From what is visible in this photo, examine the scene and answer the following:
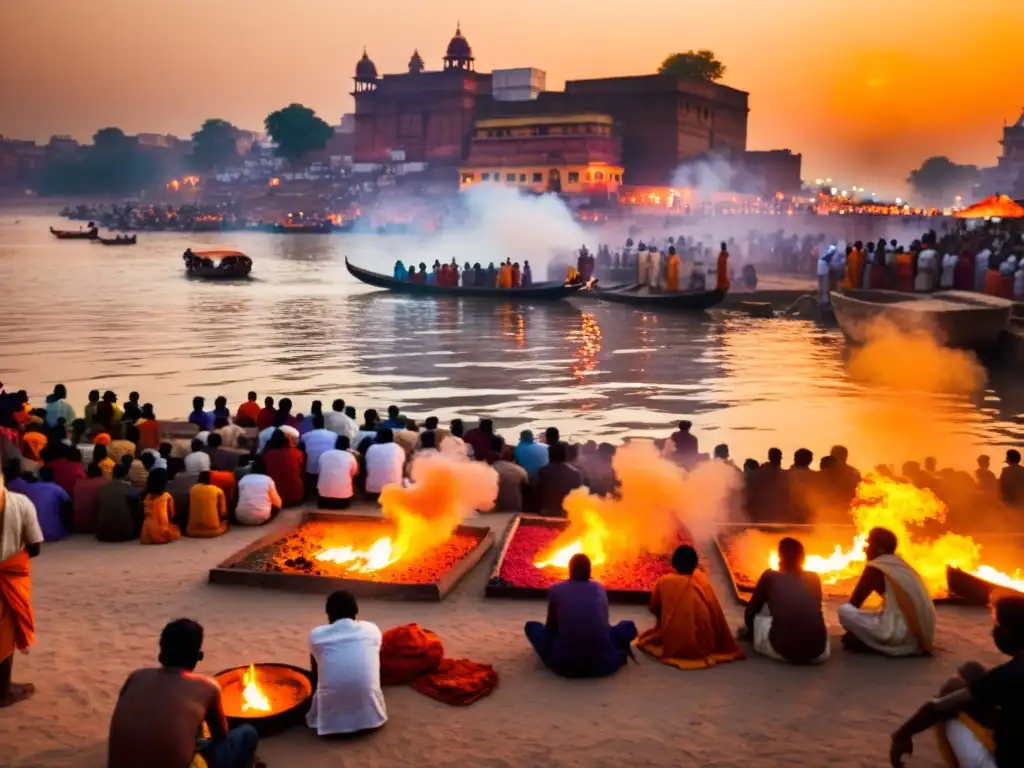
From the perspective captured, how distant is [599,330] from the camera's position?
27594 millimetres

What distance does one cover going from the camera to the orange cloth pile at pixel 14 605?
4961 millimetres

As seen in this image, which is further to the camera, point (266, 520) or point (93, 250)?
point (93, 250)

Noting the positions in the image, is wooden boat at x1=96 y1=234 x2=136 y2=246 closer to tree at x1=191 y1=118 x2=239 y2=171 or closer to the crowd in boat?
the crowd in boat

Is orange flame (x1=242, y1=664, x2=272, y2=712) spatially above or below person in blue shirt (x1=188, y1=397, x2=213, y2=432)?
below

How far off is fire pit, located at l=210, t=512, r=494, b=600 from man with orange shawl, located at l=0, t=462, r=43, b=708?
2088 mm

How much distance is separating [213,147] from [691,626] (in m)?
156

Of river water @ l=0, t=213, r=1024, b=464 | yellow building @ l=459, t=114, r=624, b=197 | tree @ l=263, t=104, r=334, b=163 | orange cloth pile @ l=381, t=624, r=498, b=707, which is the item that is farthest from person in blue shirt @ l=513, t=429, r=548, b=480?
tree @ l=263, t=104, r=334, b=163

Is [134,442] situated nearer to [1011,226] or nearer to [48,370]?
[48,370]

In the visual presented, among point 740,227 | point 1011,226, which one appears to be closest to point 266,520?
point 1011,226

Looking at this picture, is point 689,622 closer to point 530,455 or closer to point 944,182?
point 530,455

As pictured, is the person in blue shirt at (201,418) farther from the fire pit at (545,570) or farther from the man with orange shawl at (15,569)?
the man with orange shawl at (15,569)

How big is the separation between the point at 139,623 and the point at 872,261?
22427mm

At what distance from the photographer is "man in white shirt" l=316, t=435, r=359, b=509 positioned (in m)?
8.95

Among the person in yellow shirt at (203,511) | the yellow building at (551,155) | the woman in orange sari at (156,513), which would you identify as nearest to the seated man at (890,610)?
the person in yellow shirt at (203,511)
